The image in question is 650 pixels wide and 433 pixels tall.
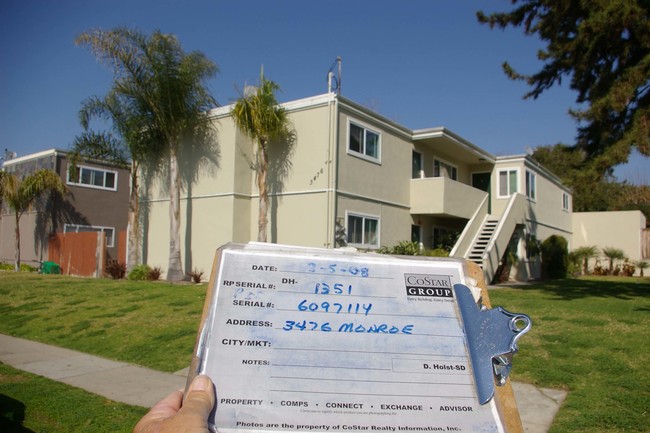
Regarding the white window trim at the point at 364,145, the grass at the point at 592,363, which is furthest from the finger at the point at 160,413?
the white window trim at the point at 364,145

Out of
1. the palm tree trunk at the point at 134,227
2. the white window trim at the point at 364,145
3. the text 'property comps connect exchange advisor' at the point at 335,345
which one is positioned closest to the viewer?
the text 'property comps connect exchange advisor' at the point at 335,345

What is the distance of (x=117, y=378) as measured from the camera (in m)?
7.14

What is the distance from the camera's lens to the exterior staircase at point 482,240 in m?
20.5

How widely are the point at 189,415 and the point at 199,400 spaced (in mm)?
70

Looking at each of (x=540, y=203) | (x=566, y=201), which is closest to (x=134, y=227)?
(x=540, y=203)

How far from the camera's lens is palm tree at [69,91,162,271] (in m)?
18.4

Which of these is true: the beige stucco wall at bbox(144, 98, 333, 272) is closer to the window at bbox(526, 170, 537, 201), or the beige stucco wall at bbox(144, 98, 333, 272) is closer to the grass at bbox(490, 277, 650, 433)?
the grass at bbox(490, 277, 650, 433)

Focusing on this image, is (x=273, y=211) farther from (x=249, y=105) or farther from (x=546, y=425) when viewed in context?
(x=546, y=425)

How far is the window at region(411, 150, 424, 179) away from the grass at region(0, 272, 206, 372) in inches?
426

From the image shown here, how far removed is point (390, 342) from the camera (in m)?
2.03

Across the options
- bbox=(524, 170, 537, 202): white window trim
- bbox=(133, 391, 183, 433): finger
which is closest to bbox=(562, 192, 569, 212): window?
bbox=(524, 170, 537, 202): white window trim

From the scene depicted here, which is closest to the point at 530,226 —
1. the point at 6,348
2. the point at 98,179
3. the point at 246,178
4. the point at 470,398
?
the point at 246,178

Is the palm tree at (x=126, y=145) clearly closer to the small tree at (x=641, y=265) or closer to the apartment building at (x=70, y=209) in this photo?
the apartment building at (x=70, y=209)

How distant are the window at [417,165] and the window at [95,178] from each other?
1516 cm
